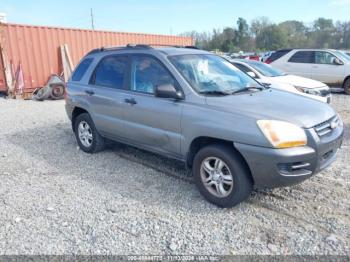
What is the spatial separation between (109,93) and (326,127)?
9.73 feet

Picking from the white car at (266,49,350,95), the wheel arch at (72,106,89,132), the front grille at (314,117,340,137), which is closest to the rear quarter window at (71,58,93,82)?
the wheel arch at (72,106,89,132)

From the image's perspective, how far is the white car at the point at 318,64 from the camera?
11656 millimetres

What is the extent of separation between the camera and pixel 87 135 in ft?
18.4

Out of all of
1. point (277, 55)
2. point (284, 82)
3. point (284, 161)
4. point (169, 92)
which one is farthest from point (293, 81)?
point (284, 161)

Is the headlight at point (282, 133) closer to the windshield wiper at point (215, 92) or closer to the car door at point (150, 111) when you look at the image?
the windshield wiper at point (215, 92)

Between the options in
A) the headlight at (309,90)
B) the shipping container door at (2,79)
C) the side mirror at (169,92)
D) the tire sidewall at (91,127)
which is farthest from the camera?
the shipping container door at (2,79)

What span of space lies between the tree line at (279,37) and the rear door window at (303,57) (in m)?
51.6

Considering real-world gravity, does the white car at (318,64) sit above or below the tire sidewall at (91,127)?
above

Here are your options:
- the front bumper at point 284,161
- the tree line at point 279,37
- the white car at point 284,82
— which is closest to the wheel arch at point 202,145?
the front bumper at point 284,161

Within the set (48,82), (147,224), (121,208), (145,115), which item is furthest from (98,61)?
(48,82)

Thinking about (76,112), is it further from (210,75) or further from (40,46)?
(40,46)

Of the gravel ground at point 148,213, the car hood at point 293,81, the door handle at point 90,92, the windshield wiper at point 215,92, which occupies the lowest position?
the gravel ground at point 148,213

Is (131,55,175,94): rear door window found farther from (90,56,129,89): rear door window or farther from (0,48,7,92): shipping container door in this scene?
(0,48,7,92): shipping container door

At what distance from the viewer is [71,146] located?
6.05 m
